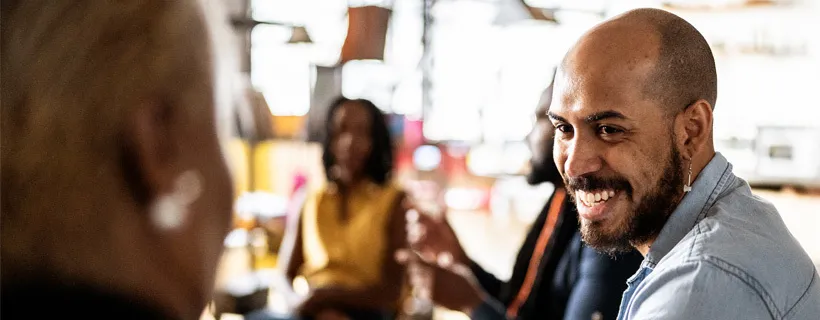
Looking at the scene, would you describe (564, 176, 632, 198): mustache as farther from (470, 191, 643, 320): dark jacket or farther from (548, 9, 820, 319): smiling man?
(470, 191, 643, 320): dark jacket

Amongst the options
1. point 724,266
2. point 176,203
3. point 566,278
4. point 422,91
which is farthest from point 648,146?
point 422,91

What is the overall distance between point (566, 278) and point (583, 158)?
654 mm

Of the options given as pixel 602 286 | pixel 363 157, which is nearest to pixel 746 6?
pixel 363 157

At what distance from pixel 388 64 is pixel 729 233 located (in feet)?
→ 14.1

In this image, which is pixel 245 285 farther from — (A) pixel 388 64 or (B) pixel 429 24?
(B) pixel 429 24

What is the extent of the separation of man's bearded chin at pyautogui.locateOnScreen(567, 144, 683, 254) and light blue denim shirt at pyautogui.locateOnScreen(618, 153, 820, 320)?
0.09 feet

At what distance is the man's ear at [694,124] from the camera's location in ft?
3.86

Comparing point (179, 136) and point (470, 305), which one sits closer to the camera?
point (179, 136)

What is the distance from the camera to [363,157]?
118 inches

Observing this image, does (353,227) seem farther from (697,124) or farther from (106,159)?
(106,159)

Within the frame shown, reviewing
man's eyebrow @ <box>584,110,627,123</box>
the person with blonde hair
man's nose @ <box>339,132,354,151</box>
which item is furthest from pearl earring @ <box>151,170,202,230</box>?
man's nose @ <box>339,132,354,151</box>

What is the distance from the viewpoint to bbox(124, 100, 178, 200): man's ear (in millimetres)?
429

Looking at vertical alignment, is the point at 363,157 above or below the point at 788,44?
below

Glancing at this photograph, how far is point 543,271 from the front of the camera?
187cm
